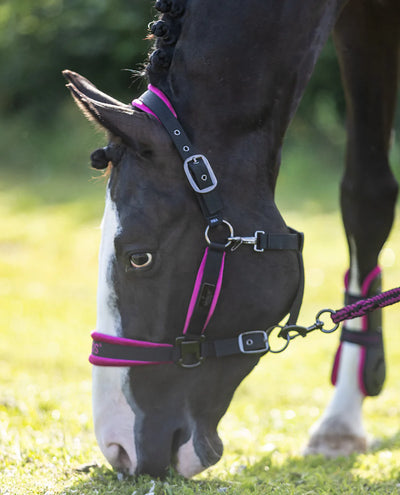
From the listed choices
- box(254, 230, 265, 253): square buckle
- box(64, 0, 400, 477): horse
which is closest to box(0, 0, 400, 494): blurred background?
box(64, 0, 400, 477): horse

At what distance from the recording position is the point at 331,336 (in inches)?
298

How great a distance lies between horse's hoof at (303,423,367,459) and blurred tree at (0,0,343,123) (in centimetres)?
1396

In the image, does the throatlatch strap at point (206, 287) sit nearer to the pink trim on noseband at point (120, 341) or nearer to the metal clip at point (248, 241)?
the metal clip at point (248, 241)

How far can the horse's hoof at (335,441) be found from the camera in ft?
12.5

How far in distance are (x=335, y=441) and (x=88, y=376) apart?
8.37 feet

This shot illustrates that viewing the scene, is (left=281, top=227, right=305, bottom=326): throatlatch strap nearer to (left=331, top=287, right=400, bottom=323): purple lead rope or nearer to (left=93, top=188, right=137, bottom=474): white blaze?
(left=331, top=287, right=400, bottom=323): purple lead rope

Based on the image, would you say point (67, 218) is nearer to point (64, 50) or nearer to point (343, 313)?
point (64, 50)

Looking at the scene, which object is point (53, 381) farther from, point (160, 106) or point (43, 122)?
point (43, 122)

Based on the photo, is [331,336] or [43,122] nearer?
[331,336]

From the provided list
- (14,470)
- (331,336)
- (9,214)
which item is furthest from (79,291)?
(14,470)

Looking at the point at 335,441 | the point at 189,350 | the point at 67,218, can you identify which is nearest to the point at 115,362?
the point at 189,350

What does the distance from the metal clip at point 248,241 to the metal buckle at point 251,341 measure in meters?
0.33

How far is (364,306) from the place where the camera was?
284cm

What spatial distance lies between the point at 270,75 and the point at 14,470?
6.38 feet
